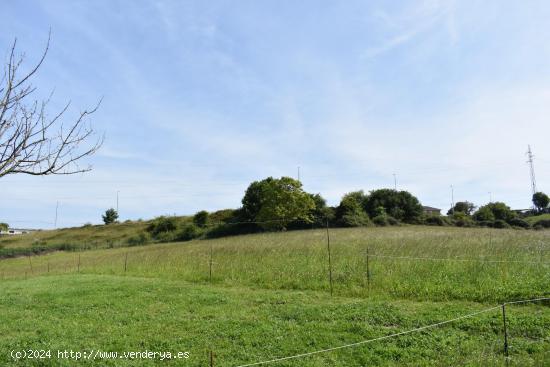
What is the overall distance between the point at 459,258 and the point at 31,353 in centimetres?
1144

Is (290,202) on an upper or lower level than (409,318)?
upper

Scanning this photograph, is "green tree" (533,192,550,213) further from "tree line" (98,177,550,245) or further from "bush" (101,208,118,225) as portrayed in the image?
"bush" (101,208,118,225)

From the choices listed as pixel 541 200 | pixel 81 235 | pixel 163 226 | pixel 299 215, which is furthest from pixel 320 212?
pixel 541 200

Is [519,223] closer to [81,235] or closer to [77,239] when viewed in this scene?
[77,239]

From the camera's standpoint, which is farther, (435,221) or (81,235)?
(81,235)

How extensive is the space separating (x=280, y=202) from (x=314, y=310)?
37.7m

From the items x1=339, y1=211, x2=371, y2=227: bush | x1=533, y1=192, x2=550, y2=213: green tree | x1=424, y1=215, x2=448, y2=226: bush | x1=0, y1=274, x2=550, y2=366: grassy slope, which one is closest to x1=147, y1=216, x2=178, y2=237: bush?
x1=339, y1=211, x2=371, y2=227: bush

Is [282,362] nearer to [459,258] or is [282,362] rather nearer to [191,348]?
[191,348]

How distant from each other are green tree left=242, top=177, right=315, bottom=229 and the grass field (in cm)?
2963

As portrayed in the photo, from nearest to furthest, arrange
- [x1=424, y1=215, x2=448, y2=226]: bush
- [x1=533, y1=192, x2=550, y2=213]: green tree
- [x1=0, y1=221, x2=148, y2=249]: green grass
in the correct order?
[x1=424, y1=215, x2=448, y2=226]: bush, [x1=0, y1=221, x2=148, y2=249]: green grass, [x1=533, y1=192, x2=550, y2=213]: green tree

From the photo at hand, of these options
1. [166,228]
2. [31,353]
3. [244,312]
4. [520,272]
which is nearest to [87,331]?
[31,353]

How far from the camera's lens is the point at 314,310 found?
870 centimetres

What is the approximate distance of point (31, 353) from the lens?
636 cm

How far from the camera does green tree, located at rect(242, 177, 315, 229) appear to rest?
150ft
